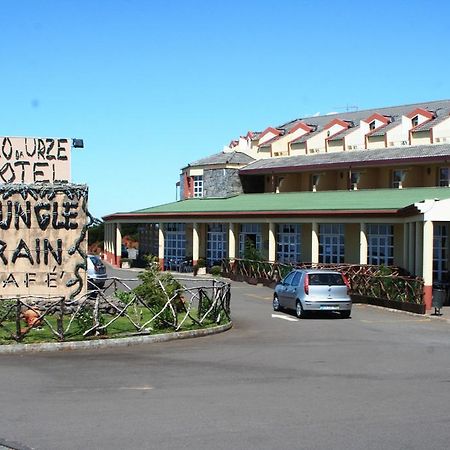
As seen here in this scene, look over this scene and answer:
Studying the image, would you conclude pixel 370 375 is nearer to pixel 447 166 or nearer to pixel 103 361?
pixel 103 361

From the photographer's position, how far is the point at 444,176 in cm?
4062

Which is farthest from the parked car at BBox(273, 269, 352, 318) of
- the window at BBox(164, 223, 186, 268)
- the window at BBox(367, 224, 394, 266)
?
the window at BBox(164, 223, 186, 268)

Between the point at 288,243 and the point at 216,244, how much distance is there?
6716mm

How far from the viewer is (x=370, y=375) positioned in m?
13.4

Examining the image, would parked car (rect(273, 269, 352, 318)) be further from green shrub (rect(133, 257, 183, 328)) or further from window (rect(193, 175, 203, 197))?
window (rect(193, 175, 203, 197))

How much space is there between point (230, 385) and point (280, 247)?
32753 millimetres

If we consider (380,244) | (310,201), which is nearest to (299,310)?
(380,244)

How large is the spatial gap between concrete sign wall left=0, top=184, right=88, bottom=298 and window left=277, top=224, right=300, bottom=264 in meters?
23.2

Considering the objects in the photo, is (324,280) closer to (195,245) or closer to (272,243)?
(272,243)

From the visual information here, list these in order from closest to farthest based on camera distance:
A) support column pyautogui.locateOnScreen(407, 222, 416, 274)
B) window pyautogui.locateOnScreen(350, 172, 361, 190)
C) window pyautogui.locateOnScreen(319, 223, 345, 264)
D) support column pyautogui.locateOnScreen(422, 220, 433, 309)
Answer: support column pyautogui.locateOnScreen(422, 220, 433, 309) → support column pyautogui.locateOnScreen(407, 222, 416, 274) → window pyautogui.locateOnScreen(319, 223, 345, 264) → window pyautogui.locateOnScreen(350, 172, 361, 190)

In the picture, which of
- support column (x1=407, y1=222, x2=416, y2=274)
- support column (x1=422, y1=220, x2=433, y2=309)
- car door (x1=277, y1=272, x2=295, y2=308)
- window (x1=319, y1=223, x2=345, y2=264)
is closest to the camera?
car door (x1=277, y1=272, x2=295, y2=308)

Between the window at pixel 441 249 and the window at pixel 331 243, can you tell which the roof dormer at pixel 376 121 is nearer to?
the window at pixel 331 243

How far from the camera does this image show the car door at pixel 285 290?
2600 cm

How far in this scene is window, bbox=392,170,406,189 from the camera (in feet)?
139
